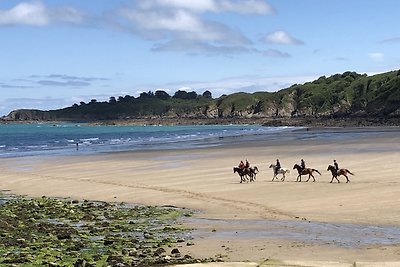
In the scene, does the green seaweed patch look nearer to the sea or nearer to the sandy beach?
the sandy beach

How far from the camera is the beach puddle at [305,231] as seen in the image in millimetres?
16281

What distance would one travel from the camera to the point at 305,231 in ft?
59.2

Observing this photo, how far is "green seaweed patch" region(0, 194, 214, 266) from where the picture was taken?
14.8m

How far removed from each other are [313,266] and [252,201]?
13.0 m

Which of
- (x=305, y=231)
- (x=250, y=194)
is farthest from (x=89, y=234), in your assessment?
(x=250, y=194)

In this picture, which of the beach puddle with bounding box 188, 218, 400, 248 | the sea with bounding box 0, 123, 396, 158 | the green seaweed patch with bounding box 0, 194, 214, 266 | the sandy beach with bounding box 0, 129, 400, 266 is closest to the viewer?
the green seaweed patch with bounding box 0, 194, 214, 266

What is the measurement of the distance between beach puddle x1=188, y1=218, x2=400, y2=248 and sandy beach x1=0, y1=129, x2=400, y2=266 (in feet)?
0.12

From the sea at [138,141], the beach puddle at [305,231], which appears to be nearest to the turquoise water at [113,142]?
the sea at [138,141]

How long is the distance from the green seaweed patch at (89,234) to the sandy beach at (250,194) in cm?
107

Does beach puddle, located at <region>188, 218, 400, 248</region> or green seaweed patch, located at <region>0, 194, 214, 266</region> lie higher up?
beach puddle, located at <region>188, 218, 400, 248</region>

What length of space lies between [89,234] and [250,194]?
1048 centimetres

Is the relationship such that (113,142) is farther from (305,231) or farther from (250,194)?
(305,231)

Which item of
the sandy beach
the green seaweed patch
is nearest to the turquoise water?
the sandy beach

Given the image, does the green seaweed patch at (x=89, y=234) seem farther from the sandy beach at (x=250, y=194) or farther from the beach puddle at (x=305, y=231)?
the beach puddle at (x=305, y=231)
